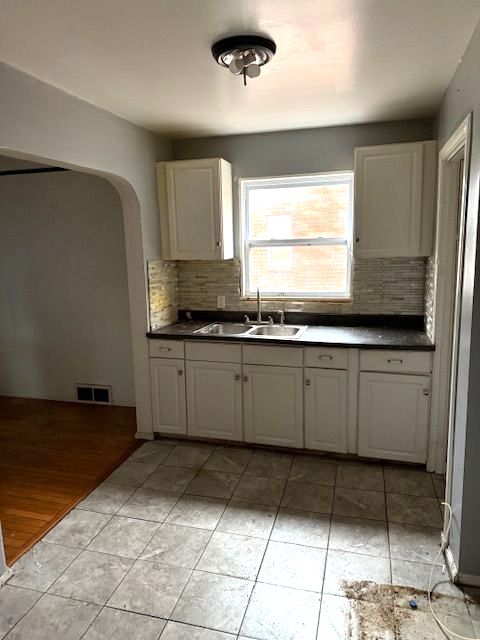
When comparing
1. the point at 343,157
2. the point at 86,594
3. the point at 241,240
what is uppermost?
the point at 343,157

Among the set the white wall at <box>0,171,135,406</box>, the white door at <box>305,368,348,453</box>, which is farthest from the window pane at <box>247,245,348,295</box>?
the white wall at <box>0,171,135,406</box>

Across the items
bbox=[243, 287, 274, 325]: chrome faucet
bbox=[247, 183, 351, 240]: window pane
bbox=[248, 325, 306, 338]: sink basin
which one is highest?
bbox=[247, 183, 351, 240]: window pane

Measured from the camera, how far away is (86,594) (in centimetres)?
202

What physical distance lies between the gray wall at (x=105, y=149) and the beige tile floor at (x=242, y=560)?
106 cm

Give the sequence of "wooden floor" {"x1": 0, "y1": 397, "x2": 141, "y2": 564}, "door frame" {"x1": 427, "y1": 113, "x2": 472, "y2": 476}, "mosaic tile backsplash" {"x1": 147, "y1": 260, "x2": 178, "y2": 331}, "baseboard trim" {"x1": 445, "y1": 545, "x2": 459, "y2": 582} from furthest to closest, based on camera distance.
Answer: "mosaic tile backsplash" {"x1": 147, "y1": 260, "x2": 178, "y2": 331}, "door frame" {"x1": 427, "y1": 113, "x2": 472, "y2": 476}, "wooden floor" {"x1": 0, "y1": 397, "x2": 141, "y2": 564}, "baseboard trim" {"x1": 445, "y1": 545, "x2": 459, "y2": 582}

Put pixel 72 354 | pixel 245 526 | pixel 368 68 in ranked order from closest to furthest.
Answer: pixel 368 68 < pixel 245 526 < pixel 72 354

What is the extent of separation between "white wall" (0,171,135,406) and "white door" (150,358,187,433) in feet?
2.46

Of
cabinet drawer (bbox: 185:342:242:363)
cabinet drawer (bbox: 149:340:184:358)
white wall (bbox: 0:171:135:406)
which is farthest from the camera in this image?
white wall (bbox: 0:171:135:406)

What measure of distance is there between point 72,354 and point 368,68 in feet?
11.2

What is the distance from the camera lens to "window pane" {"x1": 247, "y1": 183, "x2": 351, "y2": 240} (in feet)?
11.8

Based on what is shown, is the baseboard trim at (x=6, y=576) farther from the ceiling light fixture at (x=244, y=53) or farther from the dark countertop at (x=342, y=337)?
the ceiling light fixture at (x=244, y=53)

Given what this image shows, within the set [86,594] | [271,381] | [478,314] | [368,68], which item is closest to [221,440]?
[271,381]

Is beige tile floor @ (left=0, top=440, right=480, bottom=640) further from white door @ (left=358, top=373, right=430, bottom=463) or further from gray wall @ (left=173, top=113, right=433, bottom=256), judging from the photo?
gray wall @ (left=173, top=113, right=433, bottom=256)

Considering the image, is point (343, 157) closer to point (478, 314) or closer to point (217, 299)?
point (217, 299)
